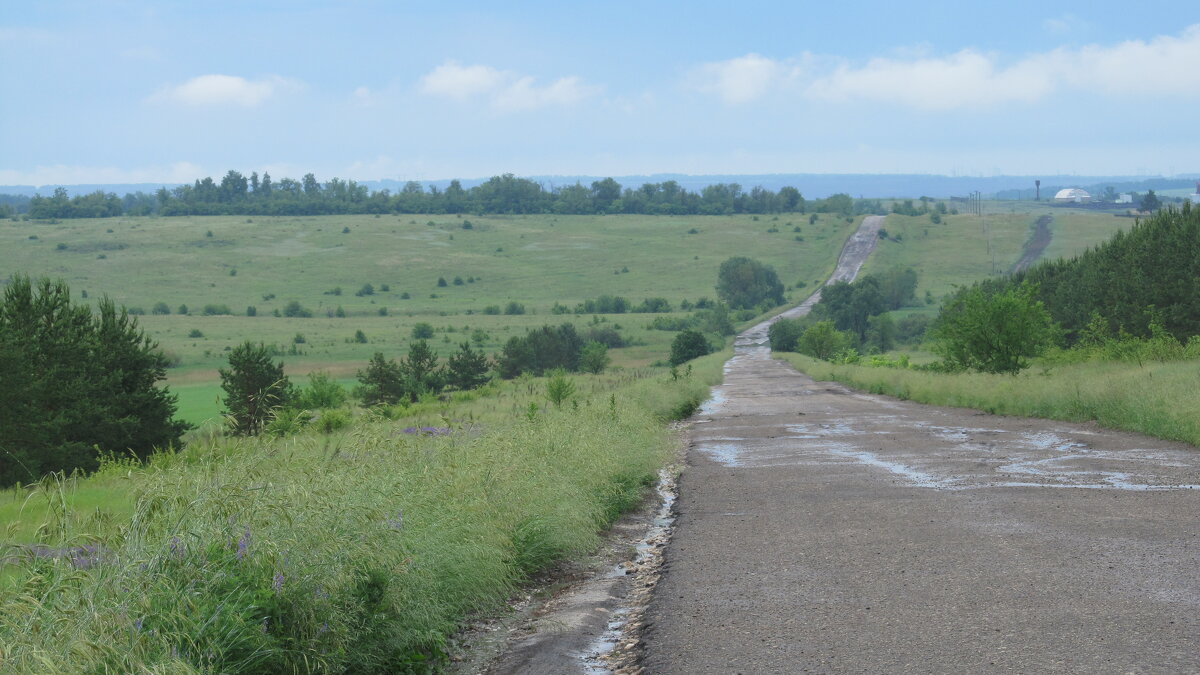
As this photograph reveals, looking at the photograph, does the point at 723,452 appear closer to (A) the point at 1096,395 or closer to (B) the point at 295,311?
(A) the point at 1096,395

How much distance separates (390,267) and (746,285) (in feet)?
162

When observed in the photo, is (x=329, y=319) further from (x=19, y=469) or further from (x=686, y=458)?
(x=686, y=458)

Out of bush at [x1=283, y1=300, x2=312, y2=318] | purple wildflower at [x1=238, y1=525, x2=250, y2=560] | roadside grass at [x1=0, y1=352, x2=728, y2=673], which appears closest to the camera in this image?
roadside grass at [x1=0, y1=352, x2=728, y2=673]

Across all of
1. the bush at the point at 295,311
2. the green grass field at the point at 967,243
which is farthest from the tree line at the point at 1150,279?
the bush at the point at 295,311

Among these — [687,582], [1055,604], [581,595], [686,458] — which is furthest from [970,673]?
[686,458]

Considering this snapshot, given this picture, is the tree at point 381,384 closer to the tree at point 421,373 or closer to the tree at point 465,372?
the tree at point 421,373

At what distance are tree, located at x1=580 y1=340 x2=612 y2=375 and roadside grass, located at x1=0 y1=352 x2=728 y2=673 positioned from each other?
59.4 metres

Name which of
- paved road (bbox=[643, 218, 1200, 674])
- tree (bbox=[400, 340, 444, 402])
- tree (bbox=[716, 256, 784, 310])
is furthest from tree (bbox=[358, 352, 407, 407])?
tree (bbox=[716, 256, 784, 310])

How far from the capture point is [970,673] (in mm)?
5605

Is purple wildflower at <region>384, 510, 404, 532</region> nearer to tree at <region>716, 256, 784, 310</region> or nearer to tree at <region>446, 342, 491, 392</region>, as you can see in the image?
tree at <region>446, 342, 491, 392</region>

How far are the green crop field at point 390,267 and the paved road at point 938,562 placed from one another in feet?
227

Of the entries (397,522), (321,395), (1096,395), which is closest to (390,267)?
(321,395)

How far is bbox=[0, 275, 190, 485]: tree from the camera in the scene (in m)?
23.6

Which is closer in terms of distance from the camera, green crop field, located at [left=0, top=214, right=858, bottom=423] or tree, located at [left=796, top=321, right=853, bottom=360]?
tree, located at [left=796, top=321, right=853, bottom=360]
